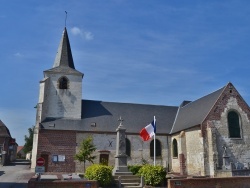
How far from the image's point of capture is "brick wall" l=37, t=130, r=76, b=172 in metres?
25.2

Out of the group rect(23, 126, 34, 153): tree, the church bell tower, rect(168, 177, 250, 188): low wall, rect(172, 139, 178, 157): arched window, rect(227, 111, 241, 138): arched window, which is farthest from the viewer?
rect(23, 126, 34, 153): tree

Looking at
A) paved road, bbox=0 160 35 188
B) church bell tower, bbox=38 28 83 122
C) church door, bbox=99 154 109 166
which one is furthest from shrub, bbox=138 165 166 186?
church bell tower, bbox=38 28 83 122

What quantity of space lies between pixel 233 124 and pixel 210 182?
12.2m

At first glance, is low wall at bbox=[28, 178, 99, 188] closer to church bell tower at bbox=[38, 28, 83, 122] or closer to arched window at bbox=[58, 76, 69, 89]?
church bell tower at bbox=[38, 28, 83, 122]

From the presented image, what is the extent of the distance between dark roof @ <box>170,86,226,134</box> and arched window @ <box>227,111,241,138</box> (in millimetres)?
1993

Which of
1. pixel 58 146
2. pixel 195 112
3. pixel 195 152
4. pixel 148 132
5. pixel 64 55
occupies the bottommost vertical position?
pixel 195 152

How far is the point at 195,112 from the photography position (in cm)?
2691

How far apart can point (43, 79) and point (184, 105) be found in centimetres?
1666

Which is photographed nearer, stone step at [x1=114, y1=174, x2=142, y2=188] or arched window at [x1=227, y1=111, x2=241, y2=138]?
stone step at [x1=114, y1=174, x2=142, y2=188]

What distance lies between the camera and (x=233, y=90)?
24953mm

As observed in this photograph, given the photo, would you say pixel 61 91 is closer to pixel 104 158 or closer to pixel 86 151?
pixel 86 151

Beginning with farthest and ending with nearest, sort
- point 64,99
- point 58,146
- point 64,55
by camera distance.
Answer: point 64,55
point 64,99
point 58,146

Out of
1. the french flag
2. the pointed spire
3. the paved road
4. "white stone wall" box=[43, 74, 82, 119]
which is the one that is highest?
the pointed spire


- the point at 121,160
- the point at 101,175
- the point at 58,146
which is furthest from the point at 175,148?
the point at 101,175
